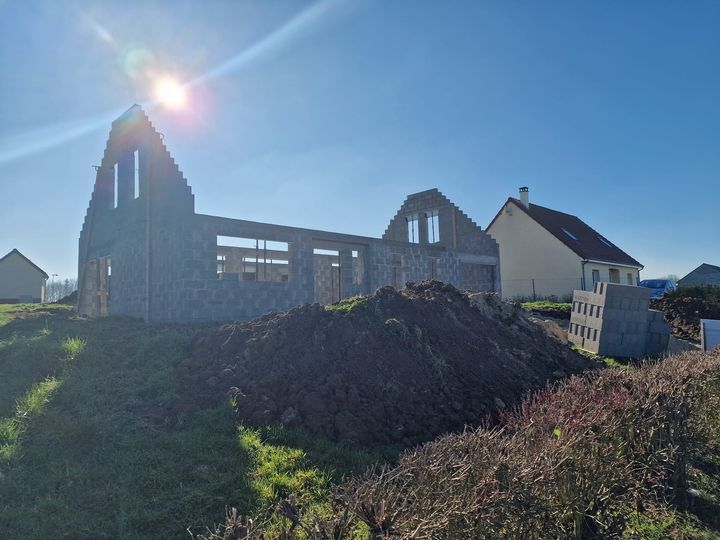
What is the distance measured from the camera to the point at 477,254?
21.0 metres

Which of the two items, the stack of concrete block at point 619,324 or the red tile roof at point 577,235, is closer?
the stack of concrete block at point 619,324

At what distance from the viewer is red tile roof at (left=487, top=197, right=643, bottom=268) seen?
25.3 m

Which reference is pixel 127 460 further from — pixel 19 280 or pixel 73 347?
pixel 19 280

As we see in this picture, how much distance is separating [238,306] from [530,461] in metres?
10.8

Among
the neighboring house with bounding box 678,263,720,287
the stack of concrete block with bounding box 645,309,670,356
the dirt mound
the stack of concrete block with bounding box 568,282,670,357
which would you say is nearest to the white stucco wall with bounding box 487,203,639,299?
the stack of concrete block with bounding box 645,309,670,356

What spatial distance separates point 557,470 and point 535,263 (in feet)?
80.2

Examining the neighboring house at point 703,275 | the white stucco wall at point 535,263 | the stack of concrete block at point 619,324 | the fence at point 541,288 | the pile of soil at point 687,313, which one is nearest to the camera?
the stack of concrete block at point 619,324

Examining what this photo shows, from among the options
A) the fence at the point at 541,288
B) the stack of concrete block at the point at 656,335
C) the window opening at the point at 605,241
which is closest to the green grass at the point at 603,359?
the stack of concrete block at the point at 656,335

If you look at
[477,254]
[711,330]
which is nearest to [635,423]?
[711,330]

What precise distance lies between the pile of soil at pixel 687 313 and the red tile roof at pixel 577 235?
23.4 feet

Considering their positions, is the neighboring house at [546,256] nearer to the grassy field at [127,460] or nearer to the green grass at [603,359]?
the green grass at [603,359]

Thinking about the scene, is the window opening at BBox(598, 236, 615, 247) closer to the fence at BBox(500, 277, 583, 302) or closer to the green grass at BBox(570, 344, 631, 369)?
the fence at BBox(500, 277, 583, 302)

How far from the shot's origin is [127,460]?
444 cm

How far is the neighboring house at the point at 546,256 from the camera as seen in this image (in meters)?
24.5
